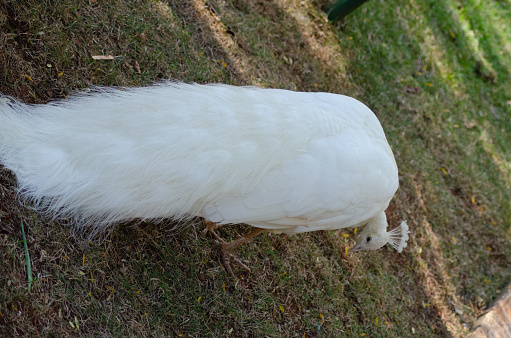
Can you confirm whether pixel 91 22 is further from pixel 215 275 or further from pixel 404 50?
pixel 404 50

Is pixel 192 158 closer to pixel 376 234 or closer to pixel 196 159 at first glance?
pixel 196 159

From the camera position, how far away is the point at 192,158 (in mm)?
2523

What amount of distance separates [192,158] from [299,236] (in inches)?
72.7

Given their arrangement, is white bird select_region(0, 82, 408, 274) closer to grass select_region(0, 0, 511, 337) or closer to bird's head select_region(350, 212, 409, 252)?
grass select_region(0, 0, 511, 337)

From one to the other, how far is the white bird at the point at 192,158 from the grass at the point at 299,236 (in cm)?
30

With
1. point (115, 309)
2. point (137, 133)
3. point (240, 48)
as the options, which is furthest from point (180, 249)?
point (240, 48)

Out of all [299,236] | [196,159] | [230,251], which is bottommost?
[299,236]

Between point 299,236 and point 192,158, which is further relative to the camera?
point 299,236

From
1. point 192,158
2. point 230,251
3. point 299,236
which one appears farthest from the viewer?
point 299,236

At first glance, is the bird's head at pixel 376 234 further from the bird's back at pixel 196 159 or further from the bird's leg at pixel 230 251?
the bird's leg at pixel 230 251

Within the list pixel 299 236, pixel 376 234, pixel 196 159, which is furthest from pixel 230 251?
pixel 196 159

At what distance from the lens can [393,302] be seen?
14.7 feet

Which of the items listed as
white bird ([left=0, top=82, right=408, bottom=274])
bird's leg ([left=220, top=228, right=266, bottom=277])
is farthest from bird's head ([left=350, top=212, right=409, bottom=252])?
bird's leg ([left=220, top=228, right=266, bottom=277])

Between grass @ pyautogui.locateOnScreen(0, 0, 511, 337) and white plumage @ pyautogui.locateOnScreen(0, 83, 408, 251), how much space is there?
0.92ft
